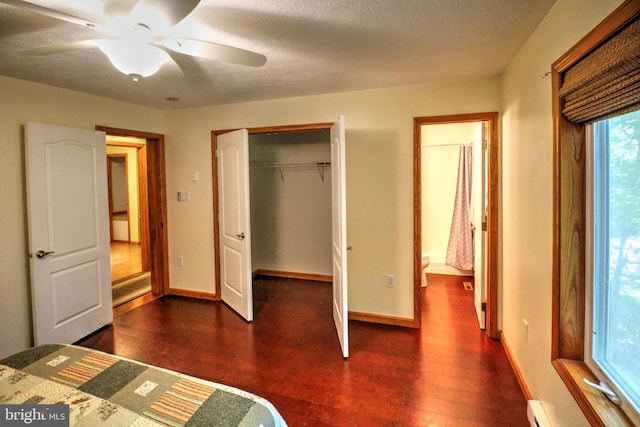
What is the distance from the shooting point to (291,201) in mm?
4699

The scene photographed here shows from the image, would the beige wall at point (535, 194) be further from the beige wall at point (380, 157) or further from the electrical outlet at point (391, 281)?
the electrical outlet at point (391, 281)

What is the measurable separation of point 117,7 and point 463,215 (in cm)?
441

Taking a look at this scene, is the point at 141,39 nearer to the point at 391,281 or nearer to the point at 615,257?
the point at 615,257

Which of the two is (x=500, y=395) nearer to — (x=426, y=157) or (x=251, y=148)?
(x=426, y=157)

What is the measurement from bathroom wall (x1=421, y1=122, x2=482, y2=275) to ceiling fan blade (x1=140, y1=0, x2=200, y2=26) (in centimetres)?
397

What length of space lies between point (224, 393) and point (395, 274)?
6.95 ft

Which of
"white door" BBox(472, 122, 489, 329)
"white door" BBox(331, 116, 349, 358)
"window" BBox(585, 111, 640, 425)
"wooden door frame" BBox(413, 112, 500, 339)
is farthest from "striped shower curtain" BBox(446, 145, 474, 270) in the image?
"window" BBox(585, 111, 640, 425)

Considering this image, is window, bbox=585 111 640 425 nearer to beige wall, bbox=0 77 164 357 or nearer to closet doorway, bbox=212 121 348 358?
closet doorway, bbox=212 121 348 358

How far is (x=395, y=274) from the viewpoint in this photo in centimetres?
306

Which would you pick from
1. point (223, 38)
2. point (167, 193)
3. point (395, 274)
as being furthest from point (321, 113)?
point (167, 193)

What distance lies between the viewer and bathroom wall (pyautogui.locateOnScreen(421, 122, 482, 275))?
4.70 metres

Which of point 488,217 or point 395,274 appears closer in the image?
point 488,217

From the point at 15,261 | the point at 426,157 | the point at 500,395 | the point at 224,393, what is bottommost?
the point at 500,395

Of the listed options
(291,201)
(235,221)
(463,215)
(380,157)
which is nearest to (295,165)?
(291,201)
